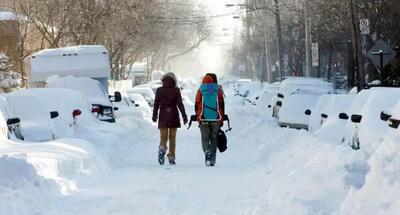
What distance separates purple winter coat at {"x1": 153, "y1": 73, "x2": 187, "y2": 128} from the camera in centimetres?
1190

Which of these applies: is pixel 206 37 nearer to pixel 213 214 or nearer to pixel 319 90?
pixel 319 90

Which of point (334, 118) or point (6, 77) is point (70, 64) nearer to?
point (334, 118)

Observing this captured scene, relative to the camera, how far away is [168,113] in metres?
11.9

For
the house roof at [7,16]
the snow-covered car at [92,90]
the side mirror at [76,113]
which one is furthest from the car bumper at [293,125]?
the house roof at [7,16]

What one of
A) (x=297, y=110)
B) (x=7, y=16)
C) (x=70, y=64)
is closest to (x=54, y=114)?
(x=297, y=110)

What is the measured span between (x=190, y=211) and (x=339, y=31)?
99.2 ft

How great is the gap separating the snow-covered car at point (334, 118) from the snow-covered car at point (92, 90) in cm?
715

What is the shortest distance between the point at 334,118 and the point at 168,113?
3.00 metres

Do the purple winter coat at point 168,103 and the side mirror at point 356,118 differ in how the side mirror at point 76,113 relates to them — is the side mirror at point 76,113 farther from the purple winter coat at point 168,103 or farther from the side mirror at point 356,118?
the side mirror at point 356,118

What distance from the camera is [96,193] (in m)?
8.44

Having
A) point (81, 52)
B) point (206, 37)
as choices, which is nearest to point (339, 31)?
point (81, 52)

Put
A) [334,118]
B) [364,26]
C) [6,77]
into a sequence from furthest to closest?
[6,77]
[364,26]
[334,118]

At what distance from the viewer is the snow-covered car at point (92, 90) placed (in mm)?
18594

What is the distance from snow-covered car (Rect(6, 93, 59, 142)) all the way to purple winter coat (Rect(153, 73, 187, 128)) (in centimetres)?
200
